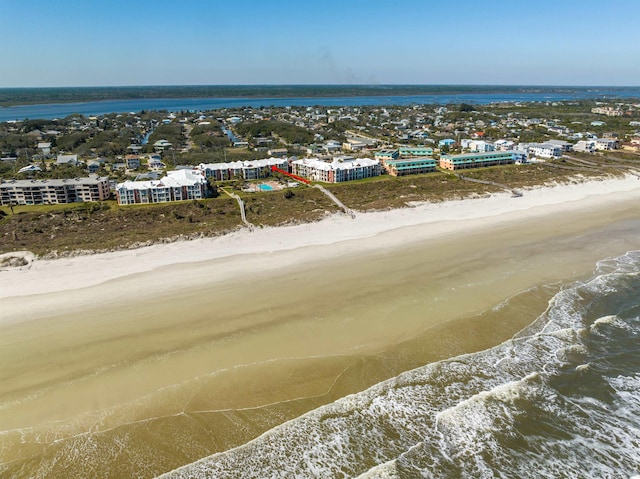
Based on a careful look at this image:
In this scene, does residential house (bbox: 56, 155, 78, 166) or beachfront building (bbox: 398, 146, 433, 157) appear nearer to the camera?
residential house (bbox: 56, 155, 78, 166)

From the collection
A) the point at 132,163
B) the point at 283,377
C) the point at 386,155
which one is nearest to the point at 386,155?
the point at 386,155

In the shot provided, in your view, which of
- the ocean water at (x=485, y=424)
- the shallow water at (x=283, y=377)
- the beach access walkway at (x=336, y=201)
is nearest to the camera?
the ocean water at (x=485, y=424)

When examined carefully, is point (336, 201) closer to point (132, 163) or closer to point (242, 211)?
point (242, 211)

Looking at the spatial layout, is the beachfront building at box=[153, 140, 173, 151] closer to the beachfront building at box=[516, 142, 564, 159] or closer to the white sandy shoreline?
the white sandy shoreline

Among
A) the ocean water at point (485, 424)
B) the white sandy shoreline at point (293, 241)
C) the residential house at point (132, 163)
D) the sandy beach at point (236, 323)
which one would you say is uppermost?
the residential house at point (132, 163)

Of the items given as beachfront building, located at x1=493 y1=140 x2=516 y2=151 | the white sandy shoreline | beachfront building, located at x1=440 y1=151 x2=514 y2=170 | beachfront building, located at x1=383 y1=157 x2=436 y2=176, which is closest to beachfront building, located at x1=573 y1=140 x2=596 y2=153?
beachfront building, located at x1=493 y1=140 x2=516 y2=151

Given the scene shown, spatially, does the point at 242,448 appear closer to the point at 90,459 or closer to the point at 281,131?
the point at 90,459

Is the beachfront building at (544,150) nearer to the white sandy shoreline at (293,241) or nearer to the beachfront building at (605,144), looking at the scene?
the beachfront building at (605,144)

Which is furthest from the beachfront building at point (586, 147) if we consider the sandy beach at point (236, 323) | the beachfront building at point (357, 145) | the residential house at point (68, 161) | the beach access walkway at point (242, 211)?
the residential house at point (68, 161)

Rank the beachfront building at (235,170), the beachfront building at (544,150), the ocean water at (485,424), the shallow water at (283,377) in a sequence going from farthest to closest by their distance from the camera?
the beachfront building at (544,150) → the beachfront building at (235,170) → the shallow water at (283,377) → the ocean water at (485,424)
